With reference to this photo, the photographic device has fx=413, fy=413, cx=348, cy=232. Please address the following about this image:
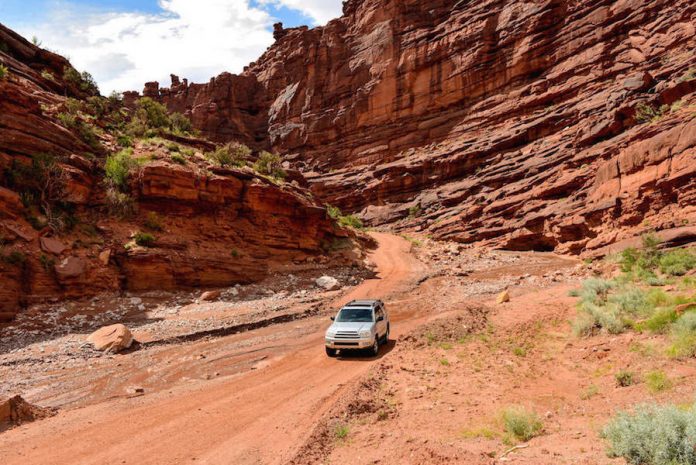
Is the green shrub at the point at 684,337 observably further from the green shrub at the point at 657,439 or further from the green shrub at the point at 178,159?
the green shrub at the point at 178,159

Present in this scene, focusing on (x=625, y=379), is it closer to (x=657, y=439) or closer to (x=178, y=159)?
(x=657, y=439)

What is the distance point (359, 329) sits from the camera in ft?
40.4

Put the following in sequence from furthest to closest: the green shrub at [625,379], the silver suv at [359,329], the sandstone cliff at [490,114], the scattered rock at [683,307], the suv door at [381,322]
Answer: the sandstone cliff at [490,114], the suv door at [381,322], the silver suv at [359,329], the scattered rock at [683,307], the green shrub at [625,379]

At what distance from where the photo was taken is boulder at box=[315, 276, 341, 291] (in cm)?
2467

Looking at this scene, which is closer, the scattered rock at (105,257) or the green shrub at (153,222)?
the scattered rock at (105,257)

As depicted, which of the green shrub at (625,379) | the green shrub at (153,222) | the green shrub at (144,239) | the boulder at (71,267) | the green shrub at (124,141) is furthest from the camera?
the green shrub at (124,141)

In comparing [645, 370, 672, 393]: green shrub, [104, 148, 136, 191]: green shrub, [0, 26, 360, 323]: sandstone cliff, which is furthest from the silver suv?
[104, 148, 136, 191]: green shrub

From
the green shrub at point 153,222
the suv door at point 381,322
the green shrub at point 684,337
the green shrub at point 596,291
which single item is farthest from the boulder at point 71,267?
the green shrub at point 684,337

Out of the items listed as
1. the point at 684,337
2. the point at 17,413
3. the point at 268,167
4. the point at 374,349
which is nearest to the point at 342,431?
the point at 374,349

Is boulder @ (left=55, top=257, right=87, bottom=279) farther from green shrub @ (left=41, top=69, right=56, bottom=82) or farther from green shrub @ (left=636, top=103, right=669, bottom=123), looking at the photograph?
green shrub @ (left=636, top=103, right=669, bottom=123)

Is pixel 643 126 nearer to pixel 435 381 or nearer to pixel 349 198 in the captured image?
pixel 435 381

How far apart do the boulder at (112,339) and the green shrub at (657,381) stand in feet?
46.9

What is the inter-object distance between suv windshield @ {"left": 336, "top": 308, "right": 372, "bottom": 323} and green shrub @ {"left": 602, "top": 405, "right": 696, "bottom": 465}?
28.8 feet

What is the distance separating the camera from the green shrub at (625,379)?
7477mm
